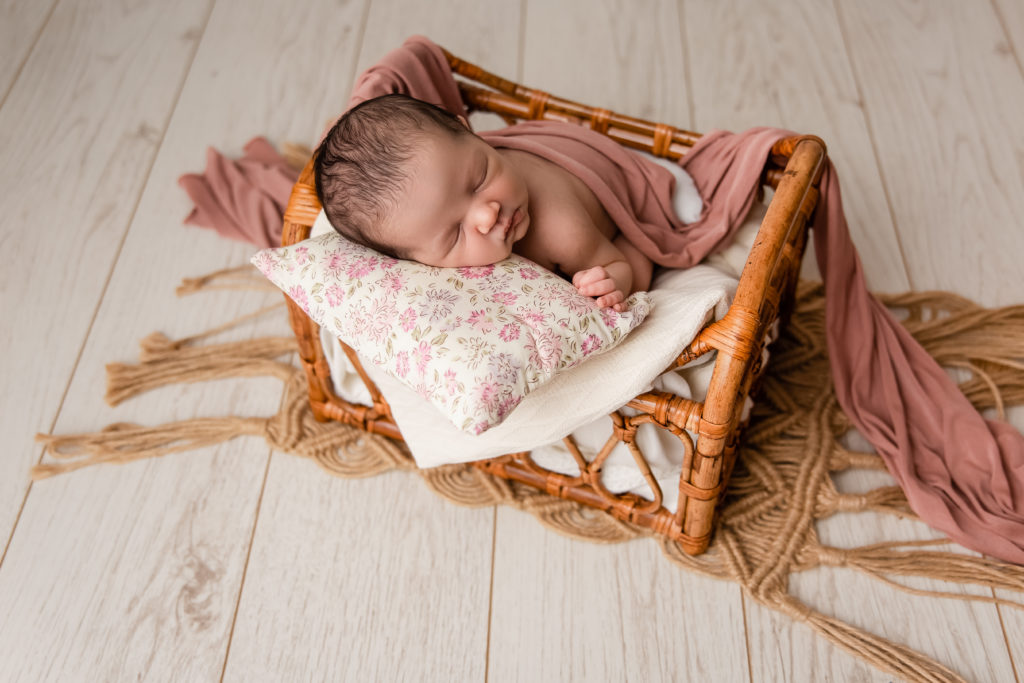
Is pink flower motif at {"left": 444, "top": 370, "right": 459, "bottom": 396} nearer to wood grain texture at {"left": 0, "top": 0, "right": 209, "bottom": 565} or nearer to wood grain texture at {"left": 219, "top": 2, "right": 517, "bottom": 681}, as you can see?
wood grain texture at {"left": 219, "top": 2, "right": 517, "bottom": 681}

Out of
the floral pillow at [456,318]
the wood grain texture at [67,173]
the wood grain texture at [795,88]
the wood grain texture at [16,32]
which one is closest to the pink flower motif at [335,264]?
the floral pillow at [456,318]

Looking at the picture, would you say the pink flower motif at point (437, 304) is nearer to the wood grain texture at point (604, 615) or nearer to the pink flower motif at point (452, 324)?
the pink flower motif at point (452, 324)

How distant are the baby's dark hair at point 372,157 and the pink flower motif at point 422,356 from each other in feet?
0.46

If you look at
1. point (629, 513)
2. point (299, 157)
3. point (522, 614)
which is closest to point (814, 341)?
point (629, 513)

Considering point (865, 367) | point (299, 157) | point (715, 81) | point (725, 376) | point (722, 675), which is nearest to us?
point (725, 376)

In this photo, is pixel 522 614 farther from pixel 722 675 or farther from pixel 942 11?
pixel 942 11

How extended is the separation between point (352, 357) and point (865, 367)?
2.05ft

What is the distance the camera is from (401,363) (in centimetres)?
82

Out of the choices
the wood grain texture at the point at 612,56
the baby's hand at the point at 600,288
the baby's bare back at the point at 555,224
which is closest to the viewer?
the baby's hand at the point at 600,288

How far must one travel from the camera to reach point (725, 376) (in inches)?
31.6

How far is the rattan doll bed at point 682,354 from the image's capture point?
0.81m

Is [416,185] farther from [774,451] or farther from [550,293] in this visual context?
[774,451]

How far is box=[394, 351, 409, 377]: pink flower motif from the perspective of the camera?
816 millimetres

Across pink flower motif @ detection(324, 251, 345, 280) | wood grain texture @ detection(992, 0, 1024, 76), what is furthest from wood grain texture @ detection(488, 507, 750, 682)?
wood grain texture @ detection(992, 0, 1024, 76)
